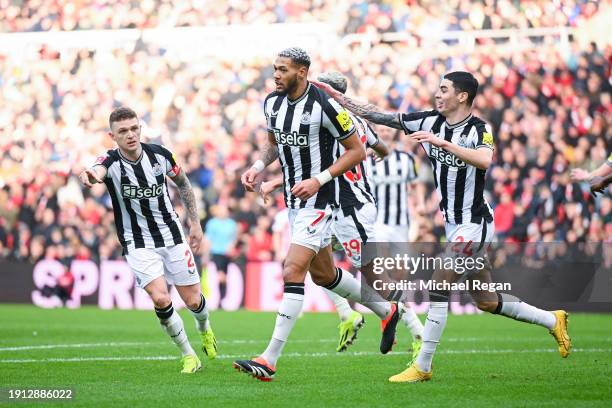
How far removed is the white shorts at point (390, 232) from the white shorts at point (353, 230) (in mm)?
3475

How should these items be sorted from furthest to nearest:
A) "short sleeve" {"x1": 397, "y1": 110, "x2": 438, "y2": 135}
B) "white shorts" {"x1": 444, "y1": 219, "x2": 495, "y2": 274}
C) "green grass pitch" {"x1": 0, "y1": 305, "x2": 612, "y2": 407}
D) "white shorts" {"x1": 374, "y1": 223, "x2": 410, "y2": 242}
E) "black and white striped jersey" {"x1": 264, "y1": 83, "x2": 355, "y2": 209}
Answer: "white shorts" {"x1": 374, "y1": 223, "x2": 410, "y2": 242}
"short sleeve" {"x1": 397, "y1": 110, "x2": 438, "y2": 135}
"white shorts" {"x1": 444, "y1": 219, "x2": 495, "y2": 274}
"black and white striped jersey" {"x1": 264, "y1": 83, "x2": 355, "y2": 209}
"green grass pitch" {"x1": 0, "y1": 305, "x2": 612, "y2": 407}

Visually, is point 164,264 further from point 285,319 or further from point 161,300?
point 285,319

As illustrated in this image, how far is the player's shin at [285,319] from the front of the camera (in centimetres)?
→ 742

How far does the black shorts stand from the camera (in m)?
18.1

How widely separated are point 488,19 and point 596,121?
3.50 meters

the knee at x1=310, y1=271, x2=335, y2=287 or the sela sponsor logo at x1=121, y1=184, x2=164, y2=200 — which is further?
the knee at x1=310, y1=271, x2=335, y2=287

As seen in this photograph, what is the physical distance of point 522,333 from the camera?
12758mm

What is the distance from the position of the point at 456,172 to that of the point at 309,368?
2046mm

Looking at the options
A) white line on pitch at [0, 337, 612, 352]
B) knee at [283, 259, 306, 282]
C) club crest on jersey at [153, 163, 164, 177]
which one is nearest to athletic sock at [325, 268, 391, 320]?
knee at [283, 259, 306, 282]

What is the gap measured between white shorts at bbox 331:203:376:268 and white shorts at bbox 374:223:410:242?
347cm

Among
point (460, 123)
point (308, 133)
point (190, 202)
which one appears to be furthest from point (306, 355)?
point (460, 123)

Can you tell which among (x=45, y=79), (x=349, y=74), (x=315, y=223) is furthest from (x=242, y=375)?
(x=45, y=79)

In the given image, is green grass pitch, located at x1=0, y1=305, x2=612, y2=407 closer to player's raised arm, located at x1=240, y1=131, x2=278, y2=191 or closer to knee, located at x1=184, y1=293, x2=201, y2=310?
knee, located at x1=184, y1=293, x2=201, y2=310

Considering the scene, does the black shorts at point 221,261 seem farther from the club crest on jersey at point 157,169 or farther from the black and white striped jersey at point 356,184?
the club crest on jersey at point 157,169
